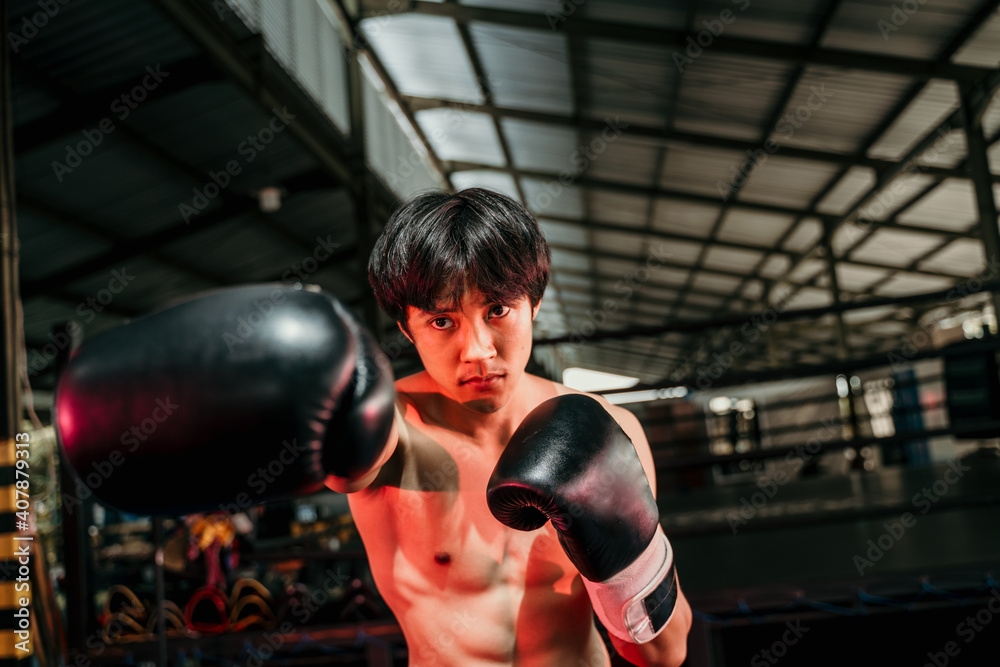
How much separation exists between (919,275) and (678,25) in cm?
675

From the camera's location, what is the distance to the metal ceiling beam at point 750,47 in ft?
17.4

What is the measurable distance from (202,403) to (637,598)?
0.60m

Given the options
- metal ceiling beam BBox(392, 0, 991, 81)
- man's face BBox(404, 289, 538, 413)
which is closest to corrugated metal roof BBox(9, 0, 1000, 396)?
metal ceiling beam BBox(392, 0, 991, 81)

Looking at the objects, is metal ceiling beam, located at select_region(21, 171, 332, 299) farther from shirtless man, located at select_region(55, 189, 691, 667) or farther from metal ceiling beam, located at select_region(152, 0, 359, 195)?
shirtless man, located at select_region(55, 189, 691, 667)

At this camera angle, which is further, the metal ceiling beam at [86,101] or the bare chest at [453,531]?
the metal ceiling beam at [86,101]

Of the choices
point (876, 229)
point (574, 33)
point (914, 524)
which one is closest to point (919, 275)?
point (876, 229)

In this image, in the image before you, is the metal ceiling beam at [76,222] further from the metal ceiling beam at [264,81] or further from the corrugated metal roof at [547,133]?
the metal ceiling beam at [264,81]

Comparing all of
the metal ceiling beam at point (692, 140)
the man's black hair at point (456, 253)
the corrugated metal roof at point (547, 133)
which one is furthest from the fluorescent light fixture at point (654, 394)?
the metal ceiling beam at point (692, 140)

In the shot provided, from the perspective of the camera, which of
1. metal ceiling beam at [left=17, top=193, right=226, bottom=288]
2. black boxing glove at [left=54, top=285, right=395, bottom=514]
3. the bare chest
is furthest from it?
metal ceiling beam at [left=17, top=193, right=226, bottom=288]

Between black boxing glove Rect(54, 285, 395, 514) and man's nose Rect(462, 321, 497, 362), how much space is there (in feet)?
0.74

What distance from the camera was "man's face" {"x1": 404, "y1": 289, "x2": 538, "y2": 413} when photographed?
0.81 meters

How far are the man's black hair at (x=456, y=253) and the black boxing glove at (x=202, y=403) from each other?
24cm

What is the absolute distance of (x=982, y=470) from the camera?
4.47m

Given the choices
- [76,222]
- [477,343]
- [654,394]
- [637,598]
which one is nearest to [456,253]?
[477,343]
